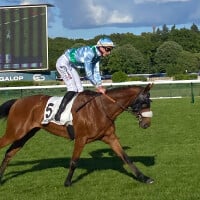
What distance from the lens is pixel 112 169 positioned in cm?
841

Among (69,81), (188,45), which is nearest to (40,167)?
(69,81)

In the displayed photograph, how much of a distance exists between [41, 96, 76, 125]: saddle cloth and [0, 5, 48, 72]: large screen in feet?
54.2

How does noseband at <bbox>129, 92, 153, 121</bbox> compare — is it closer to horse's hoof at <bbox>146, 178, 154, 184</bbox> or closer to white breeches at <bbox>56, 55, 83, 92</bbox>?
horse's hoof at <bbox>146, 178, 154, 184</bbox>

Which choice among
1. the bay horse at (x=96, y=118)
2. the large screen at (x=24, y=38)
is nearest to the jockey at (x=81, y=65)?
the bay horse at (x=96, y=118)

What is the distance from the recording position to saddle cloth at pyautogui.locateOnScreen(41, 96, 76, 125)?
7.50 metres

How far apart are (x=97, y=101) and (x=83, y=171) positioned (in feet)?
4.64

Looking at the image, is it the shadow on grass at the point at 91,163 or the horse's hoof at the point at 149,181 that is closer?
the horse's hoof at the point at 149,181

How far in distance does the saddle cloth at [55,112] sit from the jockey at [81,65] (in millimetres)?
59

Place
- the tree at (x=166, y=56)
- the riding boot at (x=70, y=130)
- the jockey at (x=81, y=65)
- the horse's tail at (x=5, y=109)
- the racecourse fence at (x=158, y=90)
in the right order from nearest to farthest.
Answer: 1. the jockey at (x=81, y=65)
2. the riding boot at (x=70, y=130)
3. the horse's tail at (x=5, y=109)
4. the racecourse fence at (x=158, y=90)
5. the tree at (x=166, y=56)

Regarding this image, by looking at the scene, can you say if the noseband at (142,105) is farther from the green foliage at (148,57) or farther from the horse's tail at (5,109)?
the green foliage at (148,57)

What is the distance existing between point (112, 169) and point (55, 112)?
1.49 meters

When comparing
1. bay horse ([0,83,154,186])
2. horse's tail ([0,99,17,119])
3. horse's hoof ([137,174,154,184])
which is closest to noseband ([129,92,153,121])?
bay horse ([0,83,154,186])

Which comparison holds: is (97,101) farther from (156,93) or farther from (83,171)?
(156,93)

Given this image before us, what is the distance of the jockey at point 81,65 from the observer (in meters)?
7.41
